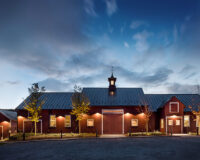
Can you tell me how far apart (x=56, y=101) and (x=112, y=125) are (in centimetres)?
1107

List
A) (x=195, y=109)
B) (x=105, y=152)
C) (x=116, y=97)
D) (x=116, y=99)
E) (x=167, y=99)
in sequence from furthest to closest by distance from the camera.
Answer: (x=167, y=99) → (x=116, y=97) → (x=116, y=99) → (x=195, y=109) → (x=105, y=152)

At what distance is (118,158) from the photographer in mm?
11484

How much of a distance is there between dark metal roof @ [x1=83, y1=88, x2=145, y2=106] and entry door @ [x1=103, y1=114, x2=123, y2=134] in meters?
2.40

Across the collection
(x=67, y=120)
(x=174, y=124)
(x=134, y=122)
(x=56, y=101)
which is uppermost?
(x=56, y=101)

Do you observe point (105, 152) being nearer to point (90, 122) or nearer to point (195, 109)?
point (90, 122)

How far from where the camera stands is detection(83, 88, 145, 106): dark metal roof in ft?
102

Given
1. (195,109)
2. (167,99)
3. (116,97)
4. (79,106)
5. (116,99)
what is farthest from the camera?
(167,99)

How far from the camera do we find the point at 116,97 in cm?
3275

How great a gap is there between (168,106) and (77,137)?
16.3m

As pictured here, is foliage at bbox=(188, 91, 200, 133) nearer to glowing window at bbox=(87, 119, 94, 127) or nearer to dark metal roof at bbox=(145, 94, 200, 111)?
dark metal roof at bbox=(145, 94, 200, 111)

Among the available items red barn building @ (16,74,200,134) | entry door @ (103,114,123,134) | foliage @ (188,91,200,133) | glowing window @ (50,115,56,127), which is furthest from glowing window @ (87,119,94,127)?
foliage @ (188,91,200,133)

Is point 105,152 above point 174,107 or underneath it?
underneath

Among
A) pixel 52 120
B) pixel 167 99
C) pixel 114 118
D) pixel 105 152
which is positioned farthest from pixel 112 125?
pixel 105 152

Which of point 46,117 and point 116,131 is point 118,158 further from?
point 46,117
